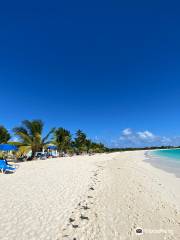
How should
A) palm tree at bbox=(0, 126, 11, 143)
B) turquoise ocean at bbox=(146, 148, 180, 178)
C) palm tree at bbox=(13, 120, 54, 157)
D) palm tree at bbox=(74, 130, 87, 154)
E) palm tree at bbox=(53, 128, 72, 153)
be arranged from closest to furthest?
turquoise ocean at bbox=(146, 148, 180, 178)
palm tree at bbox=(13, 120, 54, 157)
palm tree at bbox=(53, 128, 72, 153)
palm tree at bbox=(0, 126, 11, 143)
palm tree at bbox=(74, 130, 87, 154)

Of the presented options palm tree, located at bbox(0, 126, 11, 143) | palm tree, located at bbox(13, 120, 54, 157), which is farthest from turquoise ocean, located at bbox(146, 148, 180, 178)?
palm tree, located at bbox(0, 126, 11, 143)

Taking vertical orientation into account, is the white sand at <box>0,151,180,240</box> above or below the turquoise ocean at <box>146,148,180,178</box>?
below

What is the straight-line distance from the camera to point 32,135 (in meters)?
24.5

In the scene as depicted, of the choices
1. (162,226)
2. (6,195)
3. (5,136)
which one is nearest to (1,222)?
(6,195)

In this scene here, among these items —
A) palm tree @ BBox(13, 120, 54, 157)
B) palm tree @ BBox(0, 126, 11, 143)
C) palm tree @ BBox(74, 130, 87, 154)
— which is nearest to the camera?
palm tree @ BBox(13, 120, 54, 157)

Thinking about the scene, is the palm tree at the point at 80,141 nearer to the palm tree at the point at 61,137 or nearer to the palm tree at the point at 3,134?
the palm tree at the point at 61,137

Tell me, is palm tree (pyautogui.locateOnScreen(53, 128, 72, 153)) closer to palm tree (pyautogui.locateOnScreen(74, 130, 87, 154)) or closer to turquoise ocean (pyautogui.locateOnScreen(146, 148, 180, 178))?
palm tree (pyautogui.locateOnScreen(74, 130, 87, 154))

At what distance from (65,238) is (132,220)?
1.73m

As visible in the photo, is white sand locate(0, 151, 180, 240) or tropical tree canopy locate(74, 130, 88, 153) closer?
white sand locate(0, 151, 180, 240)

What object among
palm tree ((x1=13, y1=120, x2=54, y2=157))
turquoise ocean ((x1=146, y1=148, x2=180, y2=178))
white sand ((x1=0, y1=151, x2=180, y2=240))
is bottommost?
white sand ((x1=0, y1=151, x2=180, y2=240))

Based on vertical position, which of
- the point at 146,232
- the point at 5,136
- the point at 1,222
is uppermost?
the point at 5,136

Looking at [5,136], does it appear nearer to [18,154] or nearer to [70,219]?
[18,154]

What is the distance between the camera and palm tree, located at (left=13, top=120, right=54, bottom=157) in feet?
78.2

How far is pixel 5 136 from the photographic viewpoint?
4003 centimetres
